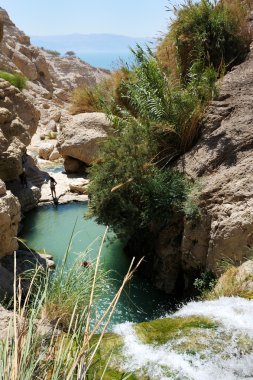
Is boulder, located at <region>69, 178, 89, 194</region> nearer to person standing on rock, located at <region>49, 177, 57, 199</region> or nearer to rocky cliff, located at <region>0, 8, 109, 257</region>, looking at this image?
person standing on rock, located at <region>49, 177, 57, 199</region>

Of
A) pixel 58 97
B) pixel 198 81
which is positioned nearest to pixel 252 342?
pixel 198 81

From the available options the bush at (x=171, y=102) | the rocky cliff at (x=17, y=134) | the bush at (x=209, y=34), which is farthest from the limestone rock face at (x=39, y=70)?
the bush at (x=171, y=102)

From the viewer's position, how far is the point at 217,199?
736 centimetres

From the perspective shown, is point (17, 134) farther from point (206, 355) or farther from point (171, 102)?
point (206, 355)

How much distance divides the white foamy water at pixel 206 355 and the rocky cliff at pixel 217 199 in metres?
2.63

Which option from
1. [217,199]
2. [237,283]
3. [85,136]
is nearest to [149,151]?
[217,199]

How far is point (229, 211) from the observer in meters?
7.06

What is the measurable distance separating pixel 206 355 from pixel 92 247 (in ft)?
21.7

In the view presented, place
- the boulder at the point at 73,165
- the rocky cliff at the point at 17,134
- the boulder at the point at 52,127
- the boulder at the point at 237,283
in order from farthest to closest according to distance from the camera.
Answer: the boulder at the point at 52,127 < the boulder at the point at 73,165 < the rocky cliff at the point at 17,134 < the boulder at the point at 237,283

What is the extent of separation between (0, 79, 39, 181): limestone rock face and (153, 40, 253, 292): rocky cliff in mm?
5031

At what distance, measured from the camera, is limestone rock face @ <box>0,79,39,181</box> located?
36.1 ft

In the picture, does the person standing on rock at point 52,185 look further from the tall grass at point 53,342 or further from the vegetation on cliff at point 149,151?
the tall grass at point 53,342

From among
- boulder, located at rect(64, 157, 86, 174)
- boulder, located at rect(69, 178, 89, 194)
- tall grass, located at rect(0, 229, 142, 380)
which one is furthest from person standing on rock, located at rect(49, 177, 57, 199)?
tall grass, located at rect(0, 229, 142, 380)

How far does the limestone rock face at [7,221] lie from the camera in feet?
24.0
